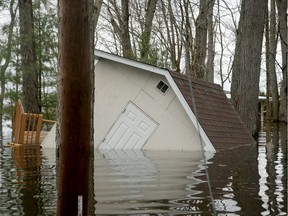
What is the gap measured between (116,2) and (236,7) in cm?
676

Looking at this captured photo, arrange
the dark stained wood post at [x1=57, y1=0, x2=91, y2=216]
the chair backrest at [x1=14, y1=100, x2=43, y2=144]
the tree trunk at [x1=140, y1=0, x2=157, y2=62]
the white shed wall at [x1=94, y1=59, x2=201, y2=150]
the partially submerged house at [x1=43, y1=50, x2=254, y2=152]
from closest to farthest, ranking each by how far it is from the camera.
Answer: the dark stained wood post at [x1=57, y1=0, x2=91, y2=216]
the partially submerged house at [x1=43, y1=50, x2=254, y2=152]
the white shed wall at [x1=94, y1=59, x2=201, y2=150]
the chair backrest at [x1=14, y1=100, x2=43, y2=144]
the tree trunk at [x1=140, y1=0, x2=157, y2=62]

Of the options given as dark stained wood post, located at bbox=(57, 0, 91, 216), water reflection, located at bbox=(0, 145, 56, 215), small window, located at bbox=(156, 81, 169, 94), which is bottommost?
water reflection, located at bbox=(0, 145, 56, 215)

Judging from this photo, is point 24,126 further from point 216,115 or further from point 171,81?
point 216,115

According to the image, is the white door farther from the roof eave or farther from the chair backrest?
the chair backrest

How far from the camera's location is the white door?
1353cm

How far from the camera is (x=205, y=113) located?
A: 12617 millimetres

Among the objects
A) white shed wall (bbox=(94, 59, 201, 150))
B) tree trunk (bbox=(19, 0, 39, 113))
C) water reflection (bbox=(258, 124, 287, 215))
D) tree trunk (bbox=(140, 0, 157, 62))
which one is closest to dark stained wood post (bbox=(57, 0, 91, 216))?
water reflection (bbox=(258, 124, 287, 215))

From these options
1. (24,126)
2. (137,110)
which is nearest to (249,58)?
(137,110)

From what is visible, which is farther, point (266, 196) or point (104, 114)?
point (104, 114)

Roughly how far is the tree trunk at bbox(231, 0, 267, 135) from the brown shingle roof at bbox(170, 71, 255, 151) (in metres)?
0.46

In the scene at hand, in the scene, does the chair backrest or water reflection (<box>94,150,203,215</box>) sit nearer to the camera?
water reflection (<box>94,150,203,215</box>)

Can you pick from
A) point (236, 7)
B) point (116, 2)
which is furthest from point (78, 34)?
point (116, 2)

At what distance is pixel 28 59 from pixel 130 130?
8348mm

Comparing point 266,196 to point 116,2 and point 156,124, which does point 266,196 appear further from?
point 116,2
